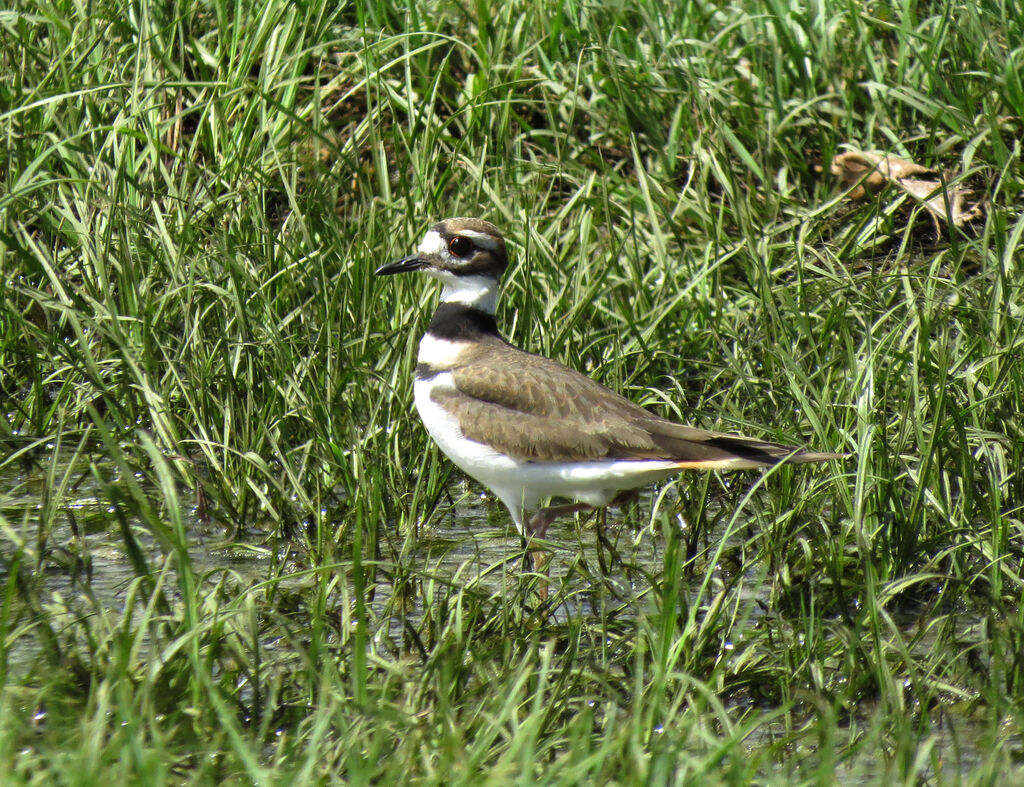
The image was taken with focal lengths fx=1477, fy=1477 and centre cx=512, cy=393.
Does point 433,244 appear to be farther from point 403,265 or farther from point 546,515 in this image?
point 546,515

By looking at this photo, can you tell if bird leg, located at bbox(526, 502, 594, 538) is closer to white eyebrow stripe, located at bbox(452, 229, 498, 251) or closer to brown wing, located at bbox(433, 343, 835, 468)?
brown wing, located at bbox(433, 343, 835, 468)

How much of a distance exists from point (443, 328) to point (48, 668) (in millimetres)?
2126

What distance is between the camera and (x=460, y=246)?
523cm

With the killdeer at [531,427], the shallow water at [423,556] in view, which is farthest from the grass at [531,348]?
the killdeer at [531,427]

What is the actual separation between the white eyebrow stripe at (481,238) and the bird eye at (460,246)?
17 millimetres

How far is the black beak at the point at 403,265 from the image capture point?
5215 millimetres

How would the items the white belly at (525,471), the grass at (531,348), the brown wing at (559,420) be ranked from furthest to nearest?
the white belly at (525,471) → the brown wing at (559,420) → the grass at (531,348)

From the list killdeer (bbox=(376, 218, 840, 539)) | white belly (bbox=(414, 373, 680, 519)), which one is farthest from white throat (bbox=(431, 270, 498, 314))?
white belly (bbox=(414, 373, 680, 519))

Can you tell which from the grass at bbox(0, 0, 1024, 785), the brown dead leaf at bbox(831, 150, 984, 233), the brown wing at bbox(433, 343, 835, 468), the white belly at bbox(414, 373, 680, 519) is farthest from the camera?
the brown dead leaf at bbox(831, 150, 984, 233)

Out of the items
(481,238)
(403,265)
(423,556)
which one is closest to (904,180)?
(481,238)

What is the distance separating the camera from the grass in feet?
11.1

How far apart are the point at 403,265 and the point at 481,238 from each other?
292 millimetres

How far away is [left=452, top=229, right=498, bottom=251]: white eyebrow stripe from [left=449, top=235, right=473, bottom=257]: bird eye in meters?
A: 0.02

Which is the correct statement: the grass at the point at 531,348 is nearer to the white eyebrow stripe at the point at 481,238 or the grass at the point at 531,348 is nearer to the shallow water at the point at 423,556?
the shallow water at the point at 423,556
